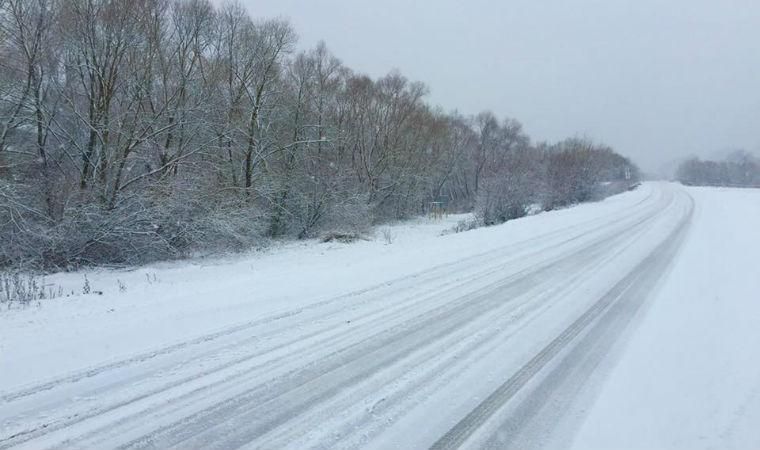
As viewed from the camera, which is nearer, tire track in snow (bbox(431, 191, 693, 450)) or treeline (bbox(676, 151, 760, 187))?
tire track in snow (bbox(431, 191, 693, 450))

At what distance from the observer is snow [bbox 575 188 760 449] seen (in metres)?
3.30

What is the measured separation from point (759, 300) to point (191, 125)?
19408 mm

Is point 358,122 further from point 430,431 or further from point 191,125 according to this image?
point 430,431

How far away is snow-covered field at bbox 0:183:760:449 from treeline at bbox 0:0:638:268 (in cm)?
653

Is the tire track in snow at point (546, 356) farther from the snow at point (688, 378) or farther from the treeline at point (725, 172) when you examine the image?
the treeline at point (725, 172)

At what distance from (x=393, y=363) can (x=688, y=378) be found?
2851 millimetres

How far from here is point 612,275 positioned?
8.67 m

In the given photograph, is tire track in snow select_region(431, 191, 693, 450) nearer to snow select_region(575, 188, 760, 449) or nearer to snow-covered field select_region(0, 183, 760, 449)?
snow-covered field select_region(0, 183, 760, 449)

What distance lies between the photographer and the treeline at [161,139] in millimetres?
13430

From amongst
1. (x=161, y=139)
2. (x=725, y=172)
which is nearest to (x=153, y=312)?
(x=161, y=139)

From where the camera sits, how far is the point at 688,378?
4223 mm

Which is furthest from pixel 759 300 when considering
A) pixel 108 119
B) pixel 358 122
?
pixel 358 122

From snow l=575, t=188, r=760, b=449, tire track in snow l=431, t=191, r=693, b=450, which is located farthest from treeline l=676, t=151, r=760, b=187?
snow l=575, t=188, r=760, b=449

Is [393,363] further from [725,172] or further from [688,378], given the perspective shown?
[725,172]
